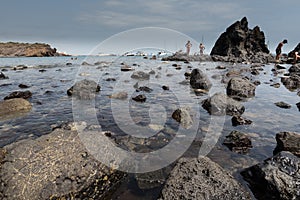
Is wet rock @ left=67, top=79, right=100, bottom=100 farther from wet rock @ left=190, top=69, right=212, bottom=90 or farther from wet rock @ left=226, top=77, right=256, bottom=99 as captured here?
wet rock @ left=226, top=77, right=256, bottom=99

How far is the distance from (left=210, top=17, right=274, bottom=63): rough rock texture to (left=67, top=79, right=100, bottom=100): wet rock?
164ft

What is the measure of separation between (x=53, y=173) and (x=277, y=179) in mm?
4072

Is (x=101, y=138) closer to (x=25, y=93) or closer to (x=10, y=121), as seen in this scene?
(x=10, y=121)

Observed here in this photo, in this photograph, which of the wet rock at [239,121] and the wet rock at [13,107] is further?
the wet rock at [13,107]

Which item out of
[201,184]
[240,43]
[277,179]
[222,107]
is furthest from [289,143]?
[240,43]

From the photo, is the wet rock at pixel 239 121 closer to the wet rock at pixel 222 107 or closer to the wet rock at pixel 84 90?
the wet rock at pixel 222 107

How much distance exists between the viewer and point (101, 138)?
4891 mm

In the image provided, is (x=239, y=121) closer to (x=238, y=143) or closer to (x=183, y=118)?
Answer: (x=238, y=143)

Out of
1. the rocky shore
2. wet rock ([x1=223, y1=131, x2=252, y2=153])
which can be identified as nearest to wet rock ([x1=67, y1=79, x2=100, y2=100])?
the rocky shore

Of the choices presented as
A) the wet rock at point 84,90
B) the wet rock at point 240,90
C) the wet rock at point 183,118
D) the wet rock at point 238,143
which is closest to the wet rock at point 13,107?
the wet rock at point 84,90

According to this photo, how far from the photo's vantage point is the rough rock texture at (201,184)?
11.1ft

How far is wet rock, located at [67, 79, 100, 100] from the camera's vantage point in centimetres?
1052

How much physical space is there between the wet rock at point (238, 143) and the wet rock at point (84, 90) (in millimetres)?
7201

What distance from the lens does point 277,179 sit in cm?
367
